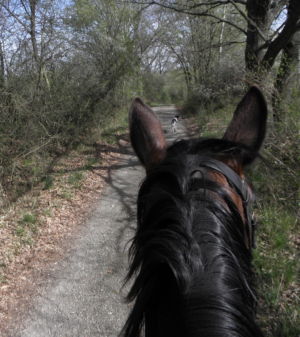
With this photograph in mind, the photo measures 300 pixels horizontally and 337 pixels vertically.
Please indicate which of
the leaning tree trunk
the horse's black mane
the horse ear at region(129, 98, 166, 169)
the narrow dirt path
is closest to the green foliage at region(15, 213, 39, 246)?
the narrow dirt path

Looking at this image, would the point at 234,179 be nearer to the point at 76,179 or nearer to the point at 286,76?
the point at 286,76

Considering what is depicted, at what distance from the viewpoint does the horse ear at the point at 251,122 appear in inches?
57.3

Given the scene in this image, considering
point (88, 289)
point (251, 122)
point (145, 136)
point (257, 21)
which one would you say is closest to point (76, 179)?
point (88, 289)

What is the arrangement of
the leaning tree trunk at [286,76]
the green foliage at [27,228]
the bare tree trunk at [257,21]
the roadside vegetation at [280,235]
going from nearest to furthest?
the roadside vegetation at [280,235] < the green foliage at [27,228] < the leaning tree trunk at [286,76] < the bare tree trunk at [257,21]

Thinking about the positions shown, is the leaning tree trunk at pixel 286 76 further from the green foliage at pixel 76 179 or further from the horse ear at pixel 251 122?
the green foliage at pixel 76 179

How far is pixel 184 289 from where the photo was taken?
823 mm

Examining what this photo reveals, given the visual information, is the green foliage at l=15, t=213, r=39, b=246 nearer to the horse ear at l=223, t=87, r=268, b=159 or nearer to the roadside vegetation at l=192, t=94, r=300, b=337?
the roadside vegetation at l=192, t=94, r=300, b=337

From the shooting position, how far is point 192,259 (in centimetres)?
87

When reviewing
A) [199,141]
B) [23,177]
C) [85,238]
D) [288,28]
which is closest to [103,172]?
[23,177]

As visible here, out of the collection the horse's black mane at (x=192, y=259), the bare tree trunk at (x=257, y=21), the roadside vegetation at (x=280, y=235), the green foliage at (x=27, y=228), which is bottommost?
the green foliage at (x=27, y=228)

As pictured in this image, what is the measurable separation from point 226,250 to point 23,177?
21.2 ft

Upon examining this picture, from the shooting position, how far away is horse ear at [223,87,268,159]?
1455 mm

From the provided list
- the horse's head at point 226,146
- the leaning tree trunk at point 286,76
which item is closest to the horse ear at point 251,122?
the horse's head at point 226,146

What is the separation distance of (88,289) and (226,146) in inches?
126
